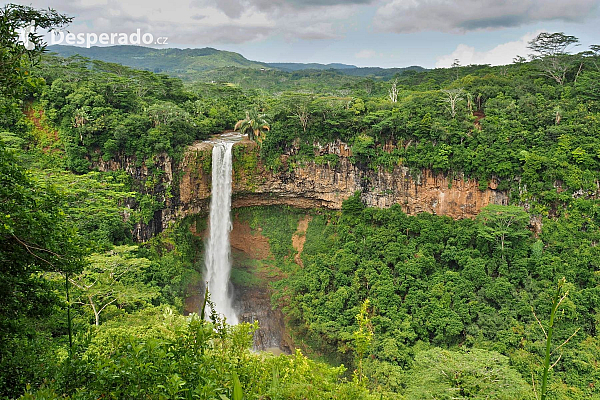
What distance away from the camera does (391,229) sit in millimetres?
22328

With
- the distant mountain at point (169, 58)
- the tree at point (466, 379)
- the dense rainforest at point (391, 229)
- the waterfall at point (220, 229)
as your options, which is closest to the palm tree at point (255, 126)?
the dense rainforest at point (391, 229)

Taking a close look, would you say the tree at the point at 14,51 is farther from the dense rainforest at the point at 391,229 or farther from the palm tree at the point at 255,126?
the palm tree at the point at 255,126

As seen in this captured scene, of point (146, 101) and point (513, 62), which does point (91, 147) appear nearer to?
point (146, 101)

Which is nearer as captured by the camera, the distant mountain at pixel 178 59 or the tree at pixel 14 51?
the tree at pixel 14 51

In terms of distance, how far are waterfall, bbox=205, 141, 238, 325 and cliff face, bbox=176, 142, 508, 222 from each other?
2.03 feet

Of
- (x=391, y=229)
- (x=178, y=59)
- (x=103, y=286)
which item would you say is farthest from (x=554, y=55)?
(x=178, y=59)

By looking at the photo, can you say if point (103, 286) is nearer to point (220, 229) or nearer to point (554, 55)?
point (220, 229)

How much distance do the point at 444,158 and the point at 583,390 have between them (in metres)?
11.2

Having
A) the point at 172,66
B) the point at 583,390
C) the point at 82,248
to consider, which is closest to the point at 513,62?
the point at 583,390

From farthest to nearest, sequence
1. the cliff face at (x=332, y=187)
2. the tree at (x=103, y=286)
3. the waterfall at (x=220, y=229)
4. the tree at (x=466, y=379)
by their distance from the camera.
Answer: the waterfall at (x=220, y=229)
the cliff face at (x=332, y=187)
the tree at (x=103, y=286)
the tree at (x=466, y=379)

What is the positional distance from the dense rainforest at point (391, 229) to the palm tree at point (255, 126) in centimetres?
9

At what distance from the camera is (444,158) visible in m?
21.2

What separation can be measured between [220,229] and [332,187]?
695 centimetres

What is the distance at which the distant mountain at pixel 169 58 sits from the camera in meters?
105
